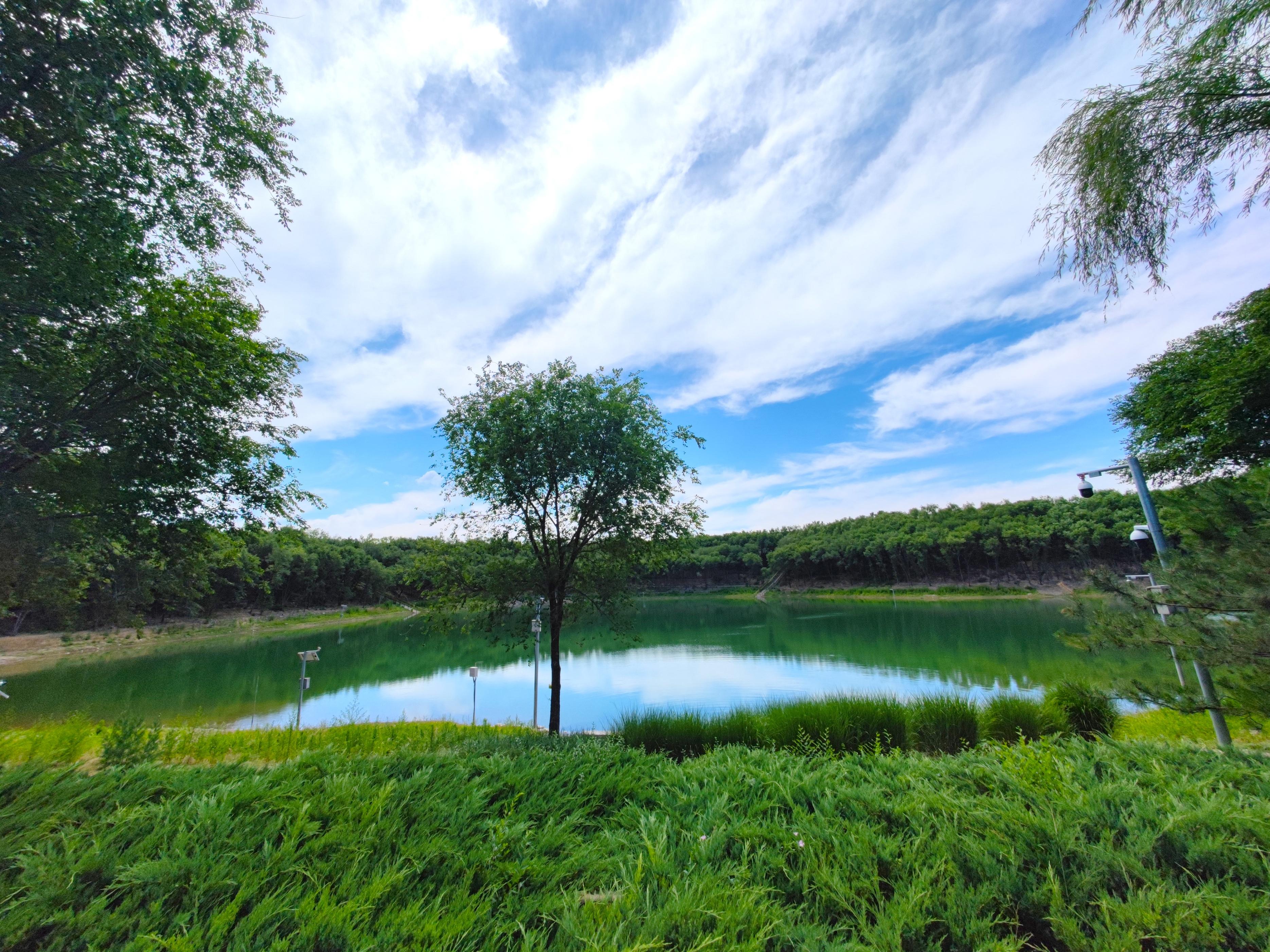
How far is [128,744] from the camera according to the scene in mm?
6656

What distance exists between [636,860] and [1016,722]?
8.49 meters

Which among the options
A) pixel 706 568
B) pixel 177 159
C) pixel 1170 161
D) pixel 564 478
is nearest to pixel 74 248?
pixel 177 159

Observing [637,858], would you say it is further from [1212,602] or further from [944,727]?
[944,727]

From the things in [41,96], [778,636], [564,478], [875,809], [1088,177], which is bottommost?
[778,636]

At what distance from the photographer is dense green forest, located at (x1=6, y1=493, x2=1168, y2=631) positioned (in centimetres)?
5925

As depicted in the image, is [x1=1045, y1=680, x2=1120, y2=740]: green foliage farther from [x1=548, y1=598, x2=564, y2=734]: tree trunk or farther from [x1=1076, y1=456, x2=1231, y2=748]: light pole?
[x1=548, y1=598, x2=564, y2=734]: tree trunk

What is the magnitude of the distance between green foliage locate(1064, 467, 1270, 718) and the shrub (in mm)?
2878

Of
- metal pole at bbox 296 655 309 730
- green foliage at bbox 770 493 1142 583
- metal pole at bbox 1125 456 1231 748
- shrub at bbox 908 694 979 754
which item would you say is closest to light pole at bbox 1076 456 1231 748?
metal pole at bbox 1125 456 1231 748

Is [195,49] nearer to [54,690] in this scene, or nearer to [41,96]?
[41,96]

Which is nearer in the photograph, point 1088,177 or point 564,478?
point 1088,177

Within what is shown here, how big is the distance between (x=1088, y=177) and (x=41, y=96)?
34.4 ft

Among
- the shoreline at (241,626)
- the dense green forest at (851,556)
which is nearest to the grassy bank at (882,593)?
the shoreline at (241,626)

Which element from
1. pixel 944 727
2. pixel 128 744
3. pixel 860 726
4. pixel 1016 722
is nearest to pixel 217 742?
pixel 128 744

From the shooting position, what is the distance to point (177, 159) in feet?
20.2
